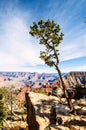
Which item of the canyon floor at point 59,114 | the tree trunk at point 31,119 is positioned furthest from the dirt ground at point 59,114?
the tree trunk at point 31,119

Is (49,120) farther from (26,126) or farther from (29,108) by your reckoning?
(26,126)

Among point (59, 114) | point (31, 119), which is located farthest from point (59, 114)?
point (31, 119)

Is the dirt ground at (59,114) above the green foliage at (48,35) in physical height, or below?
below

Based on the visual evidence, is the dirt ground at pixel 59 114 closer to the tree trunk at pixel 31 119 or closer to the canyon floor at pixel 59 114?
the canyon floor at pixel 59 114

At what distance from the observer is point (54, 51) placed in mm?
40406

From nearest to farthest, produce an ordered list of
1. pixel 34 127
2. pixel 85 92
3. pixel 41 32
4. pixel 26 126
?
1. pixel 34 127
2. pixel 41 32
3. pixel 26 126
4. pixel 85 92

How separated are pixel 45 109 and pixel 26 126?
1130 cm

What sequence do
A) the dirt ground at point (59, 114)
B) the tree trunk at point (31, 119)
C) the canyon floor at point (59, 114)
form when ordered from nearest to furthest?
the canyon floor at point (59, 114), the dirt ground at point (59, 114), the tree trunk at point (31, 119)

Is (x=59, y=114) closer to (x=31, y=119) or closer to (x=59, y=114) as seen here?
(x=59, y=114)

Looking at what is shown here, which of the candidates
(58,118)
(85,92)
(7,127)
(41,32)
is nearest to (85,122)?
(58,118)

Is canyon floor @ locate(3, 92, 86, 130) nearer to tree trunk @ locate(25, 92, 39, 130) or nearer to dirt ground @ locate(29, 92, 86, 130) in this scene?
dirt ground @ locate(29, 92, 86, 130)

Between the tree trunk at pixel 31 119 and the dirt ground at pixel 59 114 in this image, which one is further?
the tree trunk at pixel 31 119

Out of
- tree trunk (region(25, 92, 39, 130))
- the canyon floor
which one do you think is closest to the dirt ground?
the canyon floor

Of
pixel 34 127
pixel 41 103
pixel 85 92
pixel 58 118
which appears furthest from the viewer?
pixel 85 92
